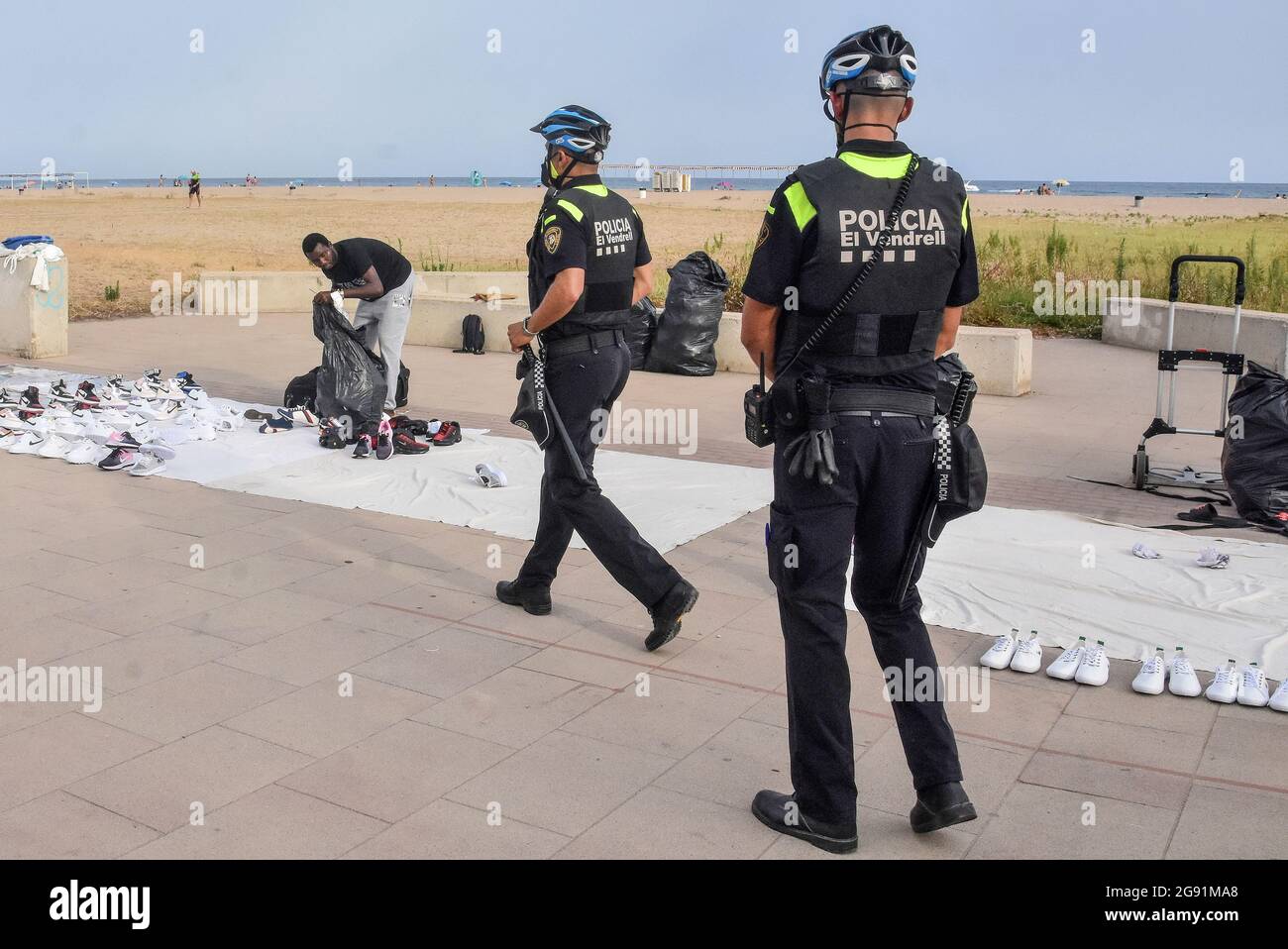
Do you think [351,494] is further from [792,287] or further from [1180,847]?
A: [1180,847]

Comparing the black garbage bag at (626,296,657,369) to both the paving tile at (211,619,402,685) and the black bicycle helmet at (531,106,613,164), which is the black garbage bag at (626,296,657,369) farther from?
the paving tile at (211,619,402,685)

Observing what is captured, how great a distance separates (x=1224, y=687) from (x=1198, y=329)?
372 inches

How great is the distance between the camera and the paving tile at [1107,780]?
13.0 ft

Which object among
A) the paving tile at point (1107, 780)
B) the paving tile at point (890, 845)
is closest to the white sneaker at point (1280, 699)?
the paving tile at point (1107, 780)

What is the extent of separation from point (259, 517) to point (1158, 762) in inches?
200

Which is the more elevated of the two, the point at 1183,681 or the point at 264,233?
the point at 264,233

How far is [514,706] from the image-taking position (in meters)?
4.62

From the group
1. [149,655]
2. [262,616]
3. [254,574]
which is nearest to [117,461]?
[254,574]

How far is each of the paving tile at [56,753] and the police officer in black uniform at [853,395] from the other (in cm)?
226

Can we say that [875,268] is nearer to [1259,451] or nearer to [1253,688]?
[1253,688]

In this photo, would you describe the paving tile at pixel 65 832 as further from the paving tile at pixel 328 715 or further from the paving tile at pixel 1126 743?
the paving tile at pixel 1126 743

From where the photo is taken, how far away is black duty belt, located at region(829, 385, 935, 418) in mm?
3480

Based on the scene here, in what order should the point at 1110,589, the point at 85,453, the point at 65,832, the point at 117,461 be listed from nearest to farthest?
the point at 65,832
the point at 1110,589
the point at 117,461
the point at 85,453

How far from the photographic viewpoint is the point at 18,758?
161 inches
